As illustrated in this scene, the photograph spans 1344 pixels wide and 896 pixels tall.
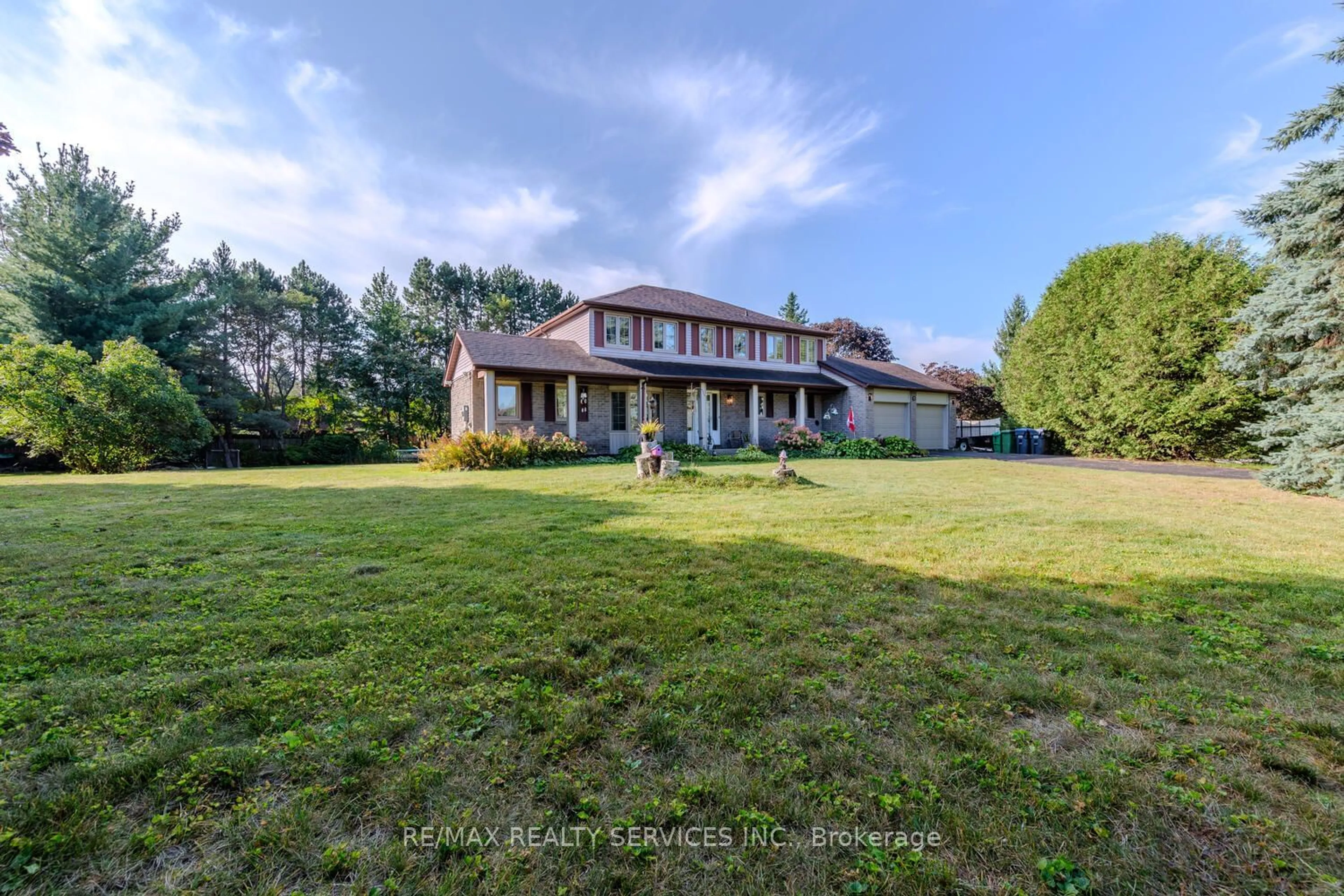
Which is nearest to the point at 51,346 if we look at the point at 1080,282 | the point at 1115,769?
the point at 1115,769

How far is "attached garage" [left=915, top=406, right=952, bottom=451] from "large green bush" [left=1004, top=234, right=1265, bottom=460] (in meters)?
4.10

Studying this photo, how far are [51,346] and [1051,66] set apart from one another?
2802 cm

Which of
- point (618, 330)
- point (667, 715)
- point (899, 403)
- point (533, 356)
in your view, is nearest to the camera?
point (667, 715)

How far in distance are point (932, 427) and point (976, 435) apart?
5015 mm

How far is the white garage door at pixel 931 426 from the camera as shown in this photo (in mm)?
23188

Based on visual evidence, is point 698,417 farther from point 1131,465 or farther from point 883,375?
point 1131,465

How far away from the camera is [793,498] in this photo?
7.85 metres

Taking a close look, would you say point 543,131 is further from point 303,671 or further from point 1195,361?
point 1195,361

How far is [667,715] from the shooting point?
206cm

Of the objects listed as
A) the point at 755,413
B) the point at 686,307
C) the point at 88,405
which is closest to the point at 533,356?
the point at 686,307

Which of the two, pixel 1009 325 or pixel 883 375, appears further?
pixel 1009 325

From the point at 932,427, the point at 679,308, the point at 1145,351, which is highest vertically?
the point at 679,308

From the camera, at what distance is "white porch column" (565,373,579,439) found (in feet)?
55.2

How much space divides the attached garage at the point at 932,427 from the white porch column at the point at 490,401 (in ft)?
60.4
